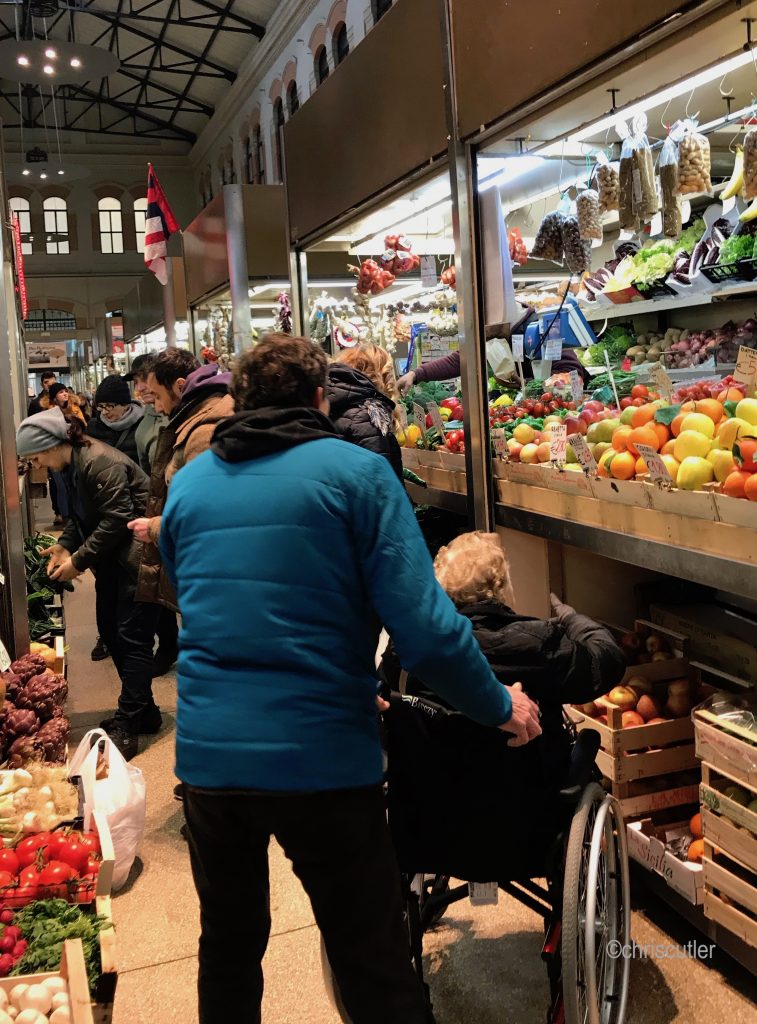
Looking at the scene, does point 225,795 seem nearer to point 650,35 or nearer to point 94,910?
point 94,910

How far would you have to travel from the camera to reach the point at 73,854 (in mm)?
2701

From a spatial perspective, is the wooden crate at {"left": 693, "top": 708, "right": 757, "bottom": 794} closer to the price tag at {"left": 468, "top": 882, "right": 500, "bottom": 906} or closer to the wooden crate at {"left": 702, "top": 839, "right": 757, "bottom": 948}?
the wooden crate at {"left": 702, "top": 839, "right": 757, "bottom": 948}

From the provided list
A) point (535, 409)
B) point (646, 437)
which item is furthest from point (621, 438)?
point (535, 409)

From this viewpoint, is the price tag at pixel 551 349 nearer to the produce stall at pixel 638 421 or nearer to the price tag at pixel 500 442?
the produce stall at pixel 638 421

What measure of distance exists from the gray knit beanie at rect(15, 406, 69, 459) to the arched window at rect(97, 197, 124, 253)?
2562 centimetres

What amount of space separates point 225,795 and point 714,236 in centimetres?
364

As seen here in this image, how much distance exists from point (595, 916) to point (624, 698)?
1.02m

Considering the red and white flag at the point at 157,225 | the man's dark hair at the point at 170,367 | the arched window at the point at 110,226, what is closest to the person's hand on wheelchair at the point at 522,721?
the man's dark hair at the point at 170,367

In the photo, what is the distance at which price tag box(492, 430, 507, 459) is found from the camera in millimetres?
3752

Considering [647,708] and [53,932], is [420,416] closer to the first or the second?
[647,708]

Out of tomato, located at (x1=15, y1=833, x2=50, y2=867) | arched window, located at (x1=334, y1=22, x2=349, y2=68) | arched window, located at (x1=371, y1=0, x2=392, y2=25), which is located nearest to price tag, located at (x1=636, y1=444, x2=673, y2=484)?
tomato, located at (x1=15, y1=833, x2=50, y2=867)

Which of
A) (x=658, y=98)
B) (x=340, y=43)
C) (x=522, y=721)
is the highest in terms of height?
(x=340, y=43)

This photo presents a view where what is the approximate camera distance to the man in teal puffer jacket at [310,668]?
73.6 inches

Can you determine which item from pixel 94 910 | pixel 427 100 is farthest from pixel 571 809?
pixel 427 100
